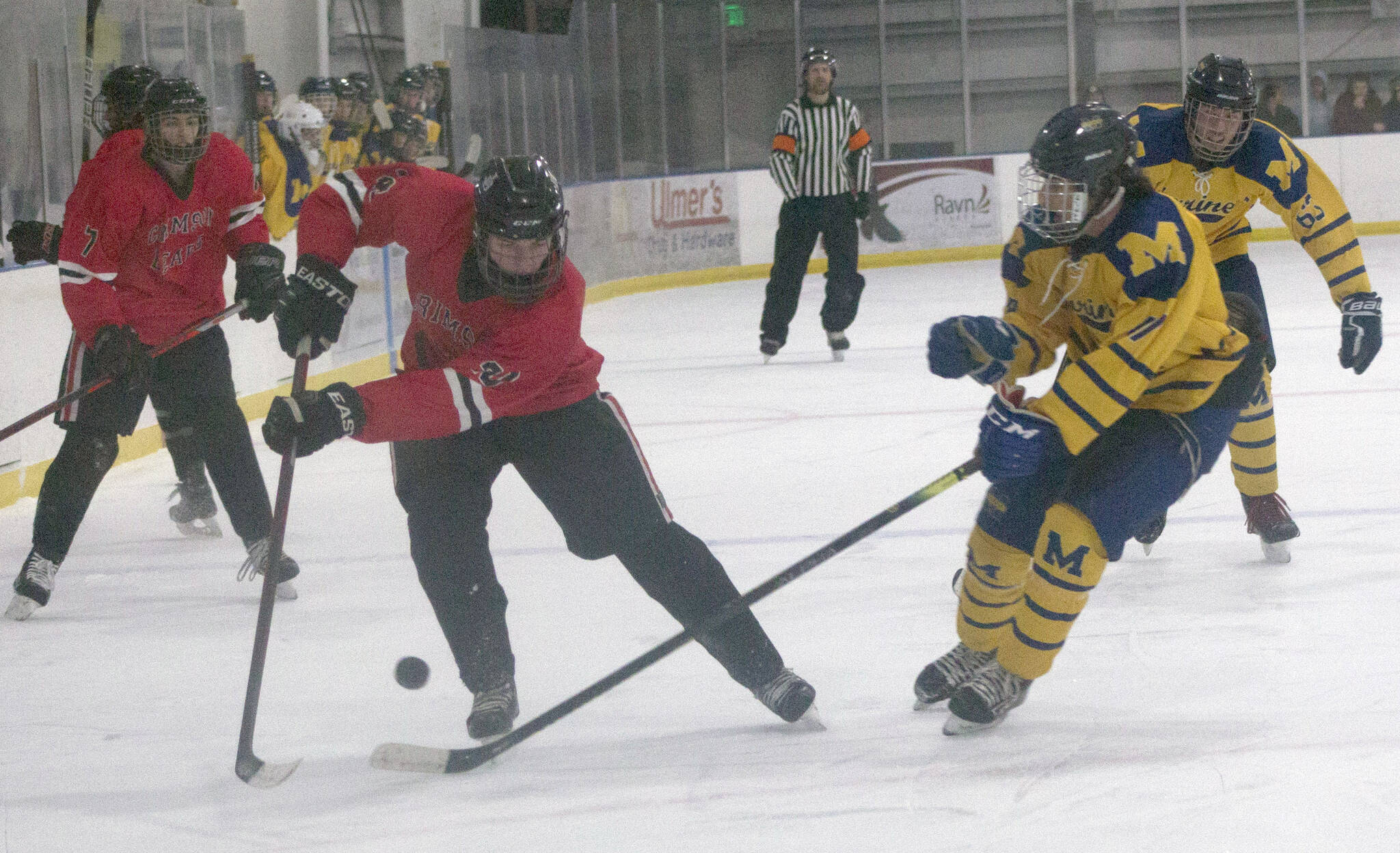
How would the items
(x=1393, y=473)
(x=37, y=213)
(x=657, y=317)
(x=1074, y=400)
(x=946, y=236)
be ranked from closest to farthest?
(x=1074, y=400) → (x=1393, y=473) → (x=37, y=213) → (x=657, y=317) → (x=946, y=236)

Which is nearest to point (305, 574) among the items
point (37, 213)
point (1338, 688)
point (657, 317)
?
point (37, 213)

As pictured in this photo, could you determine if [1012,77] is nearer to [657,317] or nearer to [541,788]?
[657,317]

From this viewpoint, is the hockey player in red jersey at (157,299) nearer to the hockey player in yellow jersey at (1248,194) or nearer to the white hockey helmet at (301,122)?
the hockey player in yellow jersey at (1248,194)

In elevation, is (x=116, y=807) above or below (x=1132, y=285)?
below

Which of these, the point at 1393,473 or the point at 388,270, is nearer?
the point at 1393,473

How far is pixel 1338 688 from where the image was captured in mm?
2402

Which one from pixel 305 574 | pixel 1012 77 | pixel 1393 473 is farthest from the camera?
pixel 1012 77

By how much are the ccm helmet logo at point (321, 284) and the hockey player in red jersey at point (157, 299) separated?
706mm

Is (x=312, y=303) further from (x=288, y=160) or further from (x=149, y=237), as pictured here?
(x=288, y=160)

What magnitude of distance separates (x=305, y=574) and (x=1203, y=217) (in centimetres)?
202

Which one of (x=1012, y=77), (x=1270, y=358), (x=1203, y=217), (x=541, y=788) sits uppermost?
(x=1012, y=77)

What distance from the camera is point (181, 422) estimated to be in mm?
3232

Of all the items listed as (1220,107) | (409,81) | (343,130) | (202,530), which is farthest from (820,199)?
(1220,107)

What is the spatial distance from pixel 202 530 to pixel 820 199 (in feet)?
10.9
